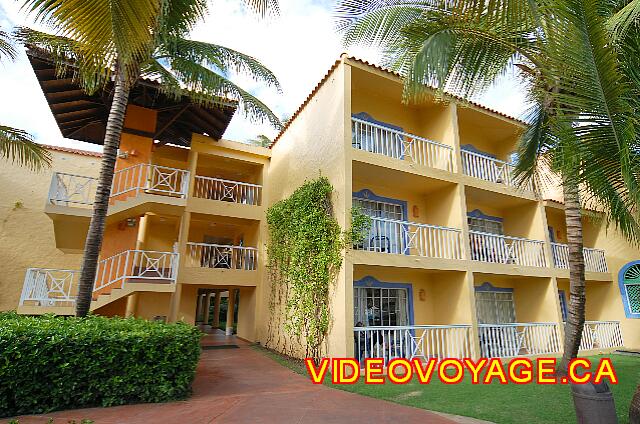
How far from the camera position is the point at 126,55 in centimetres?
450

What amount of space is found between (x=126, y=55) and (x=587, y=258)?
52.6 feet

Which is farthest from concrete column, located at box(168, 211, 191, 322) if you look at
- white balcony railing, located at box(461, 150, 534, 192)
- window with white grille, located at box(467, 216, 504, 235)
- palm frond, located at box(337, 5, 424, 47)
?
window with white grille, located at box(467, 216, 504, 235)

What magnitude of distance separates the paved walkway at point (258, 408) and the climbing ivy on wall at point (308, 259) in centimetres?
162

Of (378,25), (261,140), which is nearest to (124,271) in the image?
(378,25)

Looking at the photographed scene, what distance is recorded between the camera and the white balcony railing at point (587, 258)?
39.9 feet

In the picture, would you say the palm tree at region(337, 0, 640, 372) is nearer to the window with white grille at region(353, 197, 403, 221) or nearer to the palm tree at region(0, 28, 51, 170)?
the window with white grille at region(353, 197, 403, 221)

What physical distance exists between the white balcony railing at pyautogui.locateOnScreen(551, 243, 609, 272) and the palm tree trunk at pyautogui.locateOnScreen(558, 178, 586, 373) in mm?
5299

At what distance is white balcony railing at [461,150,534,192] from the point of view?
36.3 ft

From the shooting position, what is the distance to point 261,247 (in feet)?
42.2

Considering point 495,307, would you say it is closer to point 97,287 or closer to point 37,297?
point 97,287

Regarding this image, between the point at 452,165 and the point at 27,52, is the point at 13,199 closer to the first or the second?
the point at 27,52

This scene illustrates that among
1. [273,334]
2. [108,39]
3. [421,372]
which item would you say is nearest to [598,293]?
[421,372]

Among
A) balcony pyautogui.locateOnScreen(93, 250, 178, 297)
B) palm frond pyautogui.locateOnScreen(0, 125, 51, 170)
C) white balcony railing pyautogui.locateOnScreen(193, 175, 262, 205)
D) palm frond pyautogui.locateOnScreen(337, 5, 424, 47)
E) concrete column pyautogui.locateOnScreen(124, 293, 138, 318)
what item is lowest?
concrete column pyautogui.locateOnScreen(124, 293, 138, 318)

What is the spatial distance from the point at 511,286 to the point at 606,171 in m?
10.1
